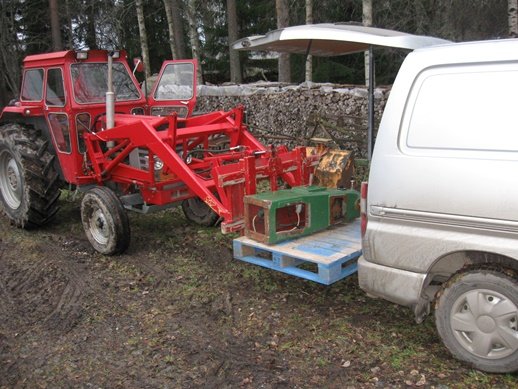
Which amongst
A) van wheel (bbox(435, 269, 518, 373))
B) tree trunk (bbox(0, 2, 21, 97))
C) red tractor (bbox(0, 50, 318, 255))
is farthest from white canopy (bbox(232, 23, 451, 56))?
tree trunk (bbox(0, 2, 21, 97))

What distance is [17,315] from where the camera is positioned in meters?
4.64

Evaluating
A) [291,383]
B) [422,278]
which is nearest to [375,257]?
[422,278]

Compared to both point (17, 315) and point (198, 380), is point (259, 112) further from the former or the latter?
point (198, 380)

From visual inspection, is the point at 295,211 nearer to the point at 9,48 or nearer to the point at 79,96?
the point at 79,96

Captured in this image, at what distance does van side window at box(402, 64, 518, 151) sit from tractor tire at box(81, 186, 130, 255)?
3558 millimetres

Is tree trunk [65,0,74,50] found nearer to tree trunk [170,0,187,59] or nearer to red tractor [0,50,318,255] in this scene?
tree trunk [170,0,187,59]

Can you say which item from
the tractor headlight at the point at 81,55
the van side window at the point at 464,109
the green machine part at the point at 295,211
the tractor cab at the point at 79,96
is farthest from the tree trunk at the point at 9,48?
the van side window at the point at 464,109

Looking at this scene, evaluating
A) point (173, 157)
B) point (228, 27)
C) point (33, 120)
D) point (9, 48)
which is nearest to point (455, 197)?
point (173, 157)

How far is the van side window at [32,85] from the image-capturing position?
6711 mm

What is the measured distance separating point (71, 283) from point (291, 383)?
289cm

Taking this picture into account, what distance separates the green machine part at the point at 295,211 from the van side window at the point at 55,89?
335 centimetres

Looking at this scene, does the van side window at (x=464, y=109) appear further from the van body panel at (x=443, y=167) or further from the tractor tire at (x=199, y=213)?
the tractor tire at (x=199, y=213)

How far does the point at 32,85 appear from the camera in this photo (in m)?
6.90

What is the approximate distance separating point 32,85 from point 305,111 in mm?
5477
